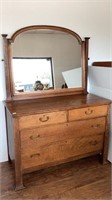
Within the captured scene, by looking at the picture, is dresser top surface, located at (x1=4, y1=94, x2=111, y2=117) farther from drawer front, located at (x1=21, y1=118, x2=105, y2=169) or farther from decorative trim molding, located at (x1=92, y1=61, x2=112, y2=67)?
decorative trim molding, located at (x1=92, y1=61, x2=112, y2=67)

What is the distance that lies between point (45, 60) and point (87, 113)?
0.78 meters

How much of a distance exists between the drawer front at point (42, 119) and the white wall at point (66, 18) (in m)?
0.55

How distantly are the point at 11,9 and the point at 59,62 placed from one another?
76 cm

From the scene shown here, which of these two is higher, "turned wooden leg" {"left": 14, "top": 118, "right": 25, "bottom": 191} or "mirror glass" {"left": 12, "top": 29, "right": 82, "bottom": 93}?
"mirror glass" {"left": 12, "top": 29, "right": 82, "bottom": 93}

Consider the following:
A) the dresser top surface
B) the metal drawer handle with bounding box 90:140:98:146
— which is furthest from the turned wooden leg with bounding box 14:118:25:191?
the metal drawer handle with bounding box 90:140:98:146

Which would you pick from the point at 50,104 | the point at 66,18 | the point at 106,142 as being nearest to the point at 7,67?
the point at 50,104

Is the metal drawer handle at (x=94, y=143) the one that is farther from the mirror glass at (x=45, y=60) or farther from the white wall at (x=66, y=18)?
the white wall at (x=66, y=18)

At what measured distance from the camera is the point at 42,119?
173 centimetres

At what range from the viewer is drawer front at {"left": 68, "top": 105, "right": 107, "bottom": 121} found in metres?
1.85

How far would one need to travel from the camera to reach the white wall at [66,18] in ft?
6.47

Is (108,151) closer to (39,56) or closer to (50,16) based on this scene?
(39,56)

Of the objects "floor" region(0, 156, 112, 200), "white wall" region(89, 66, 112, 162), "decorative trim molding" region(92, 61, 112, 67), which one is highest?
"decorative trim molding" region(92, 61, 112, 67)

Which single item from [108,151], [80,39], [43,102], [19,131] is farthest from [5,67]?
[108,151]

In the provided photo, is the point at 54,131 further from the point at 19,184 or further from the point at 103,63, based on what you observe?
the point at 103,63
